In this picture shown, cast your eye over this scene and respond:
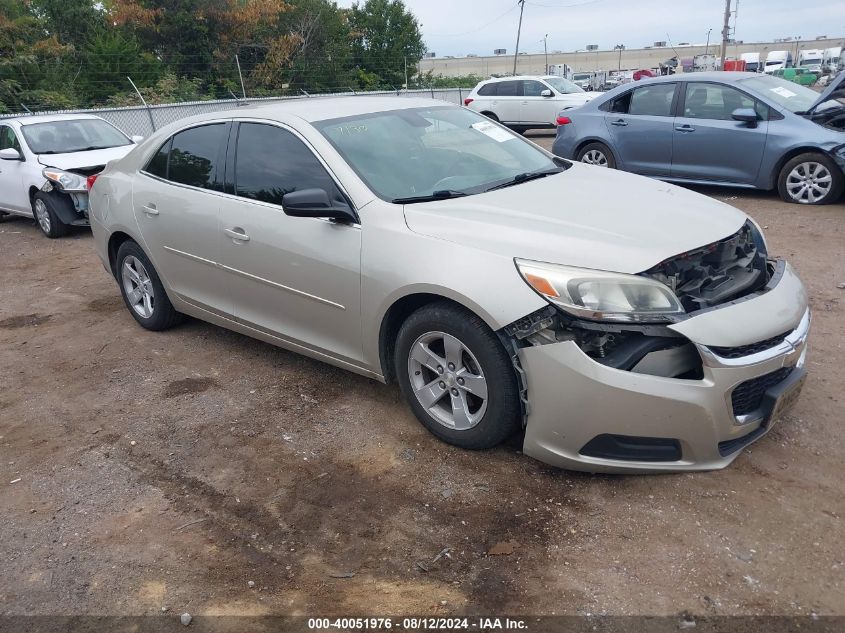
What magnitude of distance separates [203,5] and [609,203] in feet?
94.8

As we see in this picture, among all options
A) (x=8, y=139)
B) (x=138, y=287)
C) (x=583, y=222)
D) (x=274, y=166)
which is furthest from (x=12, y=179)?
(x=583, y=222)

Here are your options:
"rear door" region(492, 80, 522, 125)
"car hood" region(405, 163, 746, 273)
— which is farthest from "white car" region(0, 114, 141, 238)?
"rear door" region(492, 80, 522, 125)

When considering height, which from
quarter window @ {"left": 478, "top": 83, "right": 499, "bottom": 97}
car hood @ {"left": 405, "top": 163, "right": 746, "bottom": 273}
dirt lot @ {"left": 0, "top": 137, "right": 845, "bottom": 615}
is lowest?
dirt lot @ {"left": 0, "top": 137, "right": 845, "bottom": 615}

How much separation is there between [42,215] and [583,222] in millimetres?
8593

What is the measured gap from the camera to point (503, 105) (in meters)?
18.2

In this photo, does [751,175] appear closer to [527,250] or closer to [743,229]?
[743,229]

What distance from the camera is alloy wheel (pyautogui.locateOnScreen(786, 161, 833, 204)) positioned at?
8352 mm

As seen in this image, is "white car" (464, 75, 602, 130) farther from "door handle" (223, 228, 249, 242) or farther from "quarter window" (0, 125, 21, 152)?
"door handle" (223, 228, 249, 242)

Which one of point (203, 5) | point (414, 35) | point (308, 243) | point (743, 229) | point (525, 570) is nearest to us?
point (525, 570)

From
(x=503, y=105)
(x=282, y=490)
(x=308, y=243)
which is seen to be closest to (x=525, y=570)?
(x=282, y=490)

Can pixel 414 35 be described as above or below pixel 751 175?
above

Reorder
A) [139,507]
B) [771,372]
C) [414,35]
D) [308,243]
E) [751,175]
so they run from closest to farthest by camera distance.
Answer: [771,372], [139,507], [308,243], [751,175], [414,35]

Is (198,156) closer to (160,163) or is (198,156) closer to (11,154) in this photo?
Result: (160,163)

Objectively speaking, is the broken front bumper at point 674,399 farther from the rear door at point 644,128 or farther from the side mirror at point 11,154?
the side mirror at point 11,154
